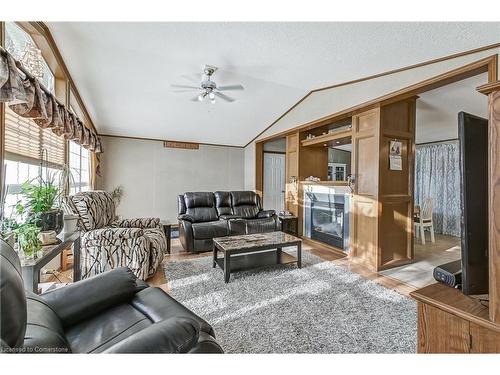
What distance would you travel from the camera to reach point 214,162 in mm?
6578

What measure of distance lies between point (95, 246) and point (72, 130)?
54.8 inches

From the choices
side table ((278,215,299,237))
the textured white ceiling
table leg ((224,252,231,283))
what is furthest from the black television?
side table ((278,215,299,237))

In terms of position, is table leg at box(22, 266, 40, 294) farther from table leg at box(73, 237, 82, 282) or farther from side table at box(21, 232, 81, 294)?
table leg at box(73, 237, 82, 282)

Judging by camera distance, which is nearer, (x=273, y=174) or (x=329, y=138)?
(x=329, y=138)

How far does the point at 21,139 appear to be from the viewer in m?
2.16

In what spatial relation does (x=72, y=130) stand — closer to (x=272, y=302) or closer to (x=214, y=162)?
(x=272, y=302)

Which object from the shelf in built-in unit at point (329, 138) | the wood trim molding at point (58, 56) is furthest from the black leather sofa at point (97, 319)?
the shelf in built-in unit at point (329, 138)

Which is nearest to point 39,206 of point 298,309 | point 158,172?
point 298,309

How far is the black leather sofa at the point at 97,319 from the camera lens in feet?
2.55

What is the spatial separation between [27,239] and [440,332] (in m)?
2.22

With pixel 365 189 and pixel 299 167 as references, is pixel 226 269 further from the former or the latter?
pixel 299 167

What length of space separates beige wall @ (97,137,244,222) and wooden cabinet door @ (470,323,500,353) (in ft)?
19.7

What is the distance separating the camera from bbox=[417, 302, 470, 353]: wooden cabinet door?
81 cm
